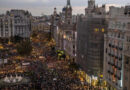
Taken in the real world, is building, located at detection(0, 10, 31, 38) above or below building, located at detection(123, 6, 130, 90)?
above

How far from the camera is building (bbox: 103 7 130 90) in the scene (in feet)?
120

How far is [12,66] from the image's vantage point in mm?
65312

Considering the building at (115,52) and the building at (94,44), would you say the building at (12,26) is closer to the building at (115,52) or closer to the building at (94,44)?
the building at (94,44)

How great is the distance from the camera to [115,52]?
39156 mm

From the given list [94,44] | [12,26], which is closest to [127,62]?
[94,44]

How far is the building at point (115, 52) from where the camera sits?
36.5 meters

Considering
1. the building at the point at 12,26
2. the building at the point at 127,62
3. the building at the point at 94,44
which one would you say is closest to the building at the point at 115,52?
the building at the point at 127,62

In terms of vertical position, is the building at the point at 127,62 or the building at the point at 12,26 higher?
the building at the point at 12,26

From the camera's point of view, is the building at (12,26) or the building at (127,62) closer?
the building at (127,62)

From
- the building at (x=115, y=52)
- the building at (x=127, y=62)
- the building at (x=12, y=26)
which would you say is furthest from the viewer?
the building at (x=12, y=26)

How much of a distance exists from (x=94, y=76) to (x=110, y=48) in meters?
11.3

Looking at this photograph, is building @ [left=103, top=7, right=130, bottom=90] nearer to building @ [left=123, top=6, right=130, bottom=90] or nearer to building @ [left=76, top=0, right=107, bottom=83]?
building @ [left=123, top=6, right=130, bottom=90]

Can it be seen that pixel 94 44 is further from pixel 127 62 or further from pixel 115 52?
pixel 127 62

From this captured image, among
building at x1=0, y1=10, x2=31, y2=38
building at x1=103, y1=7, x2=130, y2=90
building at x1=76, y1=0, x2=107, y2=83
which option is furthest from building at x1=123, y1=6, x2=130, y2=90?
building at x1=0, y1=10, x2=31, y2=38
